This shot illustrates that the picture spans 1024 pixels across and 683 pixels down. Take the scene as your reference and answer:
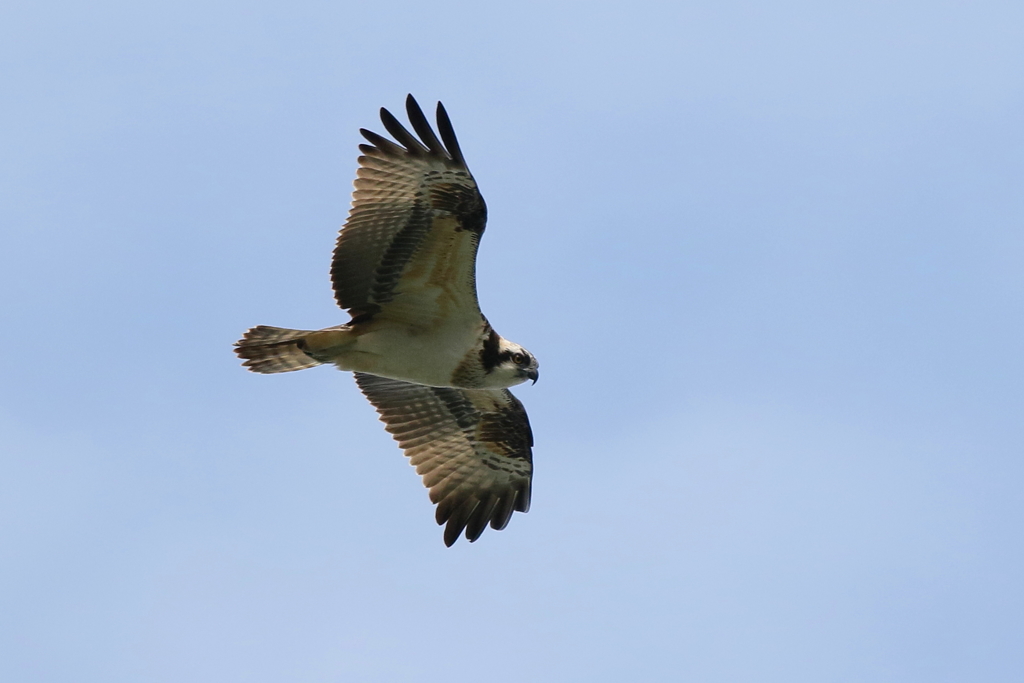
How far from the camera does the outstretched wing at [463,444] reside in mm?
11453

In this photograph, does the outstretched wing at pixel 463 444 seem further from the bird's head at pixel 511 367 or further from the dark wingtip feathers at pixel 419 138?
the dark wingtip feathers at pixel 419 138

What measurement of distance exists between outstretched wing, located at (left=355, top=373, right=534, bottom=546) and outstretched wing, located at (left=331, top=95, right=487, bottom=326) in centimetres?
135

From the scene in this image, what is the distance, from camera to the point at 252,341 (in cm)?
1046

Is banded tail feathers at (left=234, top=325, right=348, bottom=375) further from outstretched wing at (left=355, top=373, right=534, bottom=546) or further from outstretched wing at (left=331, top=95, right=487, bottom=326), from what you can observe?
outstretched wing at (left=355, top=373, right=534, bottom=546)

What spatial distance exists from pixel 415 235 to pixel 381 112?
0.99 m

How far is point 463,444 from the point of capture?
11672 mm

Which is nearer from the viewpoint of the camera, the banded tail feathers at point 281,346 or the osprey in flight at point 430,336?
the osprey in flight at point 430,336

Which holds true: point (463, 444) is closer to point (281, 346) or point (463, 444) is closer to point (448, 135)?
point (281, 346)

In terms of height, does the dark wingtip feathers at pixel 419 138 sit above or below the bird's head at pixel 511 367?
above

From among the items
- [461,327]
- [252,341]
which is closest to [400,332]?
[461,327]

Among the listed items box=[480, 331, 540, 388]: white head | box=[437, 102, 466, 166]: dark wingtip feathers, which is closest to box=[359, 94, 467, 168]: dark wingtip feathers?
box=[437, 102, 466, 166]: dark wingtip feathers

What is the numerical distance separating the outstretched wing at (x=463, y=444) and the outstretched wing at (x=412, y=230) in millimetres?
1354

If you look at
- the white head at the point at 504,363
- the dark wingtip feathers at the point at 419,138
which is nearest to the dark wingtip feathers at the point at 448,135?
the dark wingtip feathers at the point at 419,138

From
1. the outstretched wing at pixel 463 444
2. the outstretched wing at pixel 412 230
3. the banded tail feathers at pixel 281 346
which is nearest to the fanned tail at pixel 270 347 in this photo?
the banded tail feathers at pixel 281 346
